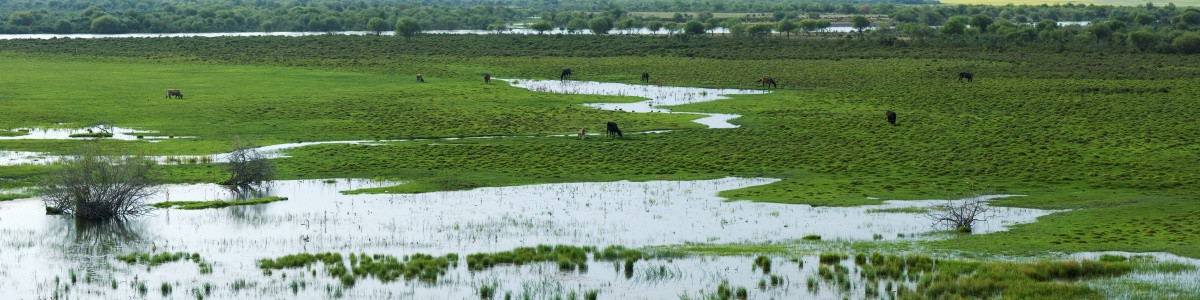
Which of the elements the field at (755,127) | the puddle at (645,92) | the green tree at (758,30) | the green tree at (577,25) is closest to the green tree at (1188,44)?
the field at (755,127)

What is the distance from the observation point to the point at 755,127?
49625 mm

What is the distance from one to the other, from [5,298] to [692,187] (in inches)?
774

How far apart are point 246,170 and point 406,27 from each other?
84904mm

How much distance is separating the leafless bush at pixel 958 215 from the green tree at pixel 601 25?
99070 millimetres

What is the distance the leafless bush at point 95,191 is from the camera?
30438 mm

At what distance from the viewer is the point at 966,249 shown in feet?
83.5

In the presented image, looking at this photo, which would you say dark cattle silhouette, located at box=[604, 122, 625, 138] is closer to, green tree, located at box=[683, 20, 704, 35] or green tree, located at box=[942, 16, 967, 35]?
green tree, located at box=[683, 20, 704, 35]

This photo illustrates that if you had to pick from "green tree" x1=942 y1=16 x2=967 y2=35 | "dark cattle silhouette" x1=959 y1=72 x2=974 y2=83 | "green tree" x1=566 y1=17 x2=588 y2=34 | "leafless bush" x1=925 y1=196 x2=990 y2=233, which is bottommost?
"leafless bush" x1=925 y1=196 x2=990 y2=233

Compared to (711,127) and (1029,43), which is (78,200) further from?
(1029,43)

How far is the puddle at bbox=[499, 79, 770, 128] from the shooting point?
186 ft

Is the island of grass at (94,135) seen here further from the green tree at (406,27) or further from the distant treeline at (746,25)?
the distant treeline at (746,25)

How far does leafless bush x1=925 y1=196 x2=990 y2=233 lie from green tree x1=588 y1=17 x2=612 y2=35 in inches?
3900

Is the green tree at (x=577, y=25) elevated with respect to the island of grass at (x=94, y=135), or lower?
elevated

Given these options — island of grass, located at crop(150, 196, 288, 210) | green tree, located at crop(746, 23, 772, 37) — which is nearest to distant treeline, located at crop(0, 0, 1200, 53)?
green tree, located at crop(746, 23, 772, 37)
